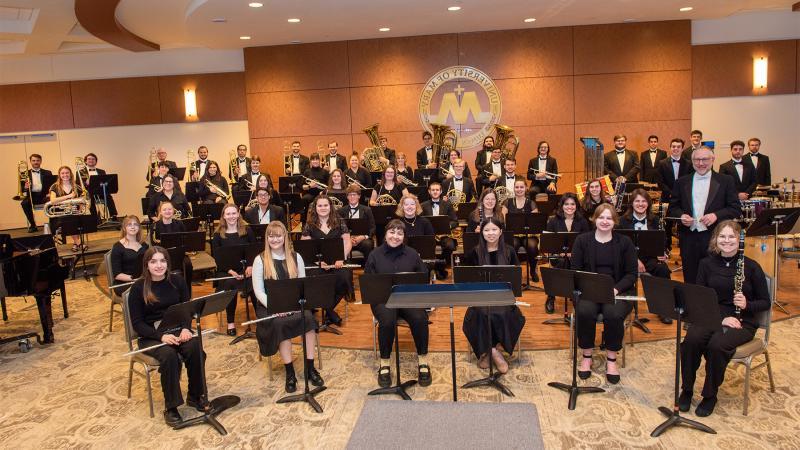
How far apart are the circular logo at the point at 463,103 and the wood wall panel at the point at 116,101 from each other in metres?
6.23

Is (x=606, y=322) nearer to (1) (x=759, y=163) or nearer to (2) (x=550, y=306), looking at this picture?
(2) (x=550, y=306)

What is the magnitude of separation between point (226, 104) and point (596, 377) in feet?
36.5

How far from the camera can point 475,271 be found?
194 inches

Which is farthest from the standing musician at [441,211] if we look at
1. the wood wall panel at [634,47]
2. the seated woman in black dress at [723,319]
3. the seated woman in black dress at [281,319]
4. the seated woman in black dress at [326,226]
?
the wood wall panel at [634,47]

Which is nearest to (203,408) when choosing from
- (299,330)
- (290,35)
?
(299,330)

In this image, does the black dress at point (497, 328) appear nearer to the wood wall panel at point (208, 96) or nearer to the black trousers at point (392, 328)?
the black trousers at point (392, 328)

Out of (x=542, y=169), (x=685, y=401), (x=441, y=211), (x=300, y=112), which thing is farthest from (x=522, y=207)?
(x=300, y=112)

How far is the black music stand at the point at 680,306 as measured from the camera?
397 centimetres

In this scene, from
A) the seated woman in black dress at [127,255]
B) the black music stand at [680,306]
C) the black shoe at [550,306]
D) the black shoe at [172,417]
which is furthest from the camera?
the black shoe at [550,306]

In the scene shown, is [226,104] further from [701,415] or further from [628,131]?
[701,415]

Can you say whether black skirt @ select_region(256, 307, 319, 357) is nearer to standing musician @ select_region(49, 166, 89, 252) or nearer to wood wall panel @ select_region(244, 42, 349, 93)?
standing musician @ select_region(49, 166, 89, 252)

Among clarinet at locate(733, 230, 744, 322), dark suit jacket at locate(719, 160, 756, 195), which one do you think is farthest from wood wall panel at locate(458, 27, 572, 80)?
clarinet at locate(733, 230, 744, 322)

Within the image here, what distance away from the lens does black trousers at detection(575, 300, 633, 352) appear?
5.10m

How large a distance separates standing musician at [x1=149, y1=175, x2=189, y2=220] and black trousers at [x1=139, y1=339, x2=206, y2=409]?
4974mm
